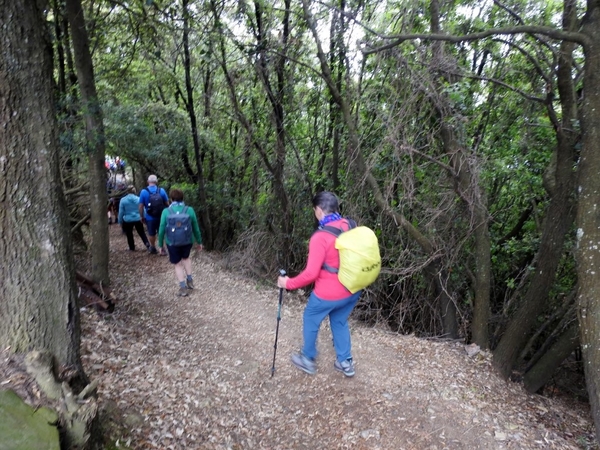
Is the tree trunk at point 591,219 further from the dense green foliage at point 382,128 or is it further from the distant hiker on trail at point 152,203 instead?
the distant hiker on trail at point 152,203

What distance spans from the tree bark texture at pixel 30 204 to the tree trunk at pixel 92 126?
2.85 m

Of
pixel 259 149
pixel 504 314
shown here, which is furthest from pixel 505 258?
pixel 259 149

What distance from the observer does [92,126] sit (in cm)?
505

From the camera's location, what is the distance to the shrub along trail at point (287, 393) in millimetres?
3275

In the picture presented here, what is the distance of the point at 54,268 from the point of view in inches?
96.5

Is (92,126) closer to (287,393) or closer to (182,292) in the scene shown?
(182,292)

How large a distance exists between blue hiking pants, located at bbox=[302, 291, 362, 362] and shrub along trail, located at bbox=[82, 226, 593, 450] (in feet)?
1.11

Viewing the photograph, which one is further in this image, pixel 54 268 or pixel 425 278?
pixel 425 278

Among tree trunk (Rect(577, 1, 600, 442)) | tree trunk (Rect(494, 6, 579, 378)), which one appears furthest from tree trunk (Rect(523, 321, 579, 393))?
tree trunk (Rect(577, 1, 600, 442))

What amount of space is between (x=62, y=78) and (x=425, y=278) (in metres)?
8.01

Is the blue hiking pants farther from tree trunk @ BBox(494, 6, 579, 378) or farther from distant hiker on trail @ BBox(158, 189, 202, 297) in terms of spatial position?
distant hiker on trail @ BBox(158, 189, 202, 297)

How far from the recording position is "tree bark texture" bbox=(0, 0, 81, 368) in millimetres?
2240

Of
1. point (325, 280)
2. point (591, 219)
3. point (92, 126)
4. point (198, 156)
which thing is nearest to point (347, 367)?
point (325, 280)

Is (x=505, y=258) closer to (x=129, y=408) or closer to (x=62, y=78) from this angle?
(x=129, y=408)
